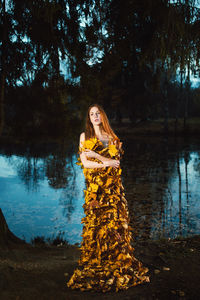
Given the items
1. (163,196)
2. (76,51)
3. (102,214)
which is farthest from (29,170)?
(102,214)

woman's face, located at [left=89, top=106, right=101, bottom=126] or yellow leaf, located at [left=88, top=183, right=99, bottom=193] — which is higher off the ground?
woman's face, located at [left=89, top=106, right=101, bottom=126]

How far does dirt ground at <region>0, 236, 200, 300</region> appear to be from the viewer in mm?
3178

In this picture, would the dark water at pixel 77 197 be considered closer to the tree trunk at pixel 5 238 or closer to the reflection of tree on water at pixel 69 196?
the reflection of tree on water at pixel 69 196

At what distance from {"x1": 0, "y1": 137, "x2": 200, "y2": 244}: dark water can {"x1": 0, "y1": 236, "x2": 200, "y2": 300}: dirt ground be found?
133 cm

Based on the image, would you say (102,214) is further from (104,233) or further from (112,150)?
(112,150)

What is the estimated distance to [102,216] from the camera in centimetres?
340

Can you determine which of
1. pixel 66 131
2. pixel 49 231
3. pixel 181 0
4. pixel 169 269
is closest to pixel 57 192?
pixel 49 231

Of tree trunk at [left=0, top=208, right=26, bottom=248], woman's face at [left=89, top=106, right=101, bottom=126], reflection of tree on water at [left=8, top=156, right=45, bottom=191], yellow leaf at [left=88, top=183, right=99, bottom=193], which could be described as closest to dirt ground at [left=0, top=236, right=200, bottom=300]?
tree trunk at [left=0, top=208, right=26, bottom=248]

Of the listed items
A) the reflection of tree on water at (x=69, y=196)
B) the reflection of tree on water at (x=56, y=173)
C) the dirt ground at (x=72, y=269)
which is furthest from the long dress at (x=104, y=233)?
the reflection of tree on water at (x=56, y=173)

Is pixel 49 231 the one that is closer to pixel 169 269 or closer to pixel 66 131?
pixel 66 131

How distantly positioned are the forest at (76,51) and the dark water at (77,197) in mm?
1072

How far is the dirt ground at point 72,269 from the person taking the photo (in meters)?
3.18

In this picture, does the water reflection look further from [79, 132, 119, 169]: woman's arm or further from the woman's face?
the woman's face

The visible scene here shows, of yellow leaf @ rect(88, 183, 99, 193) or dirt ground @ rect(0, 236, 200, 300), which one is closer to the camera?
dirt ground @ rect(0, 236, 200, 300)
